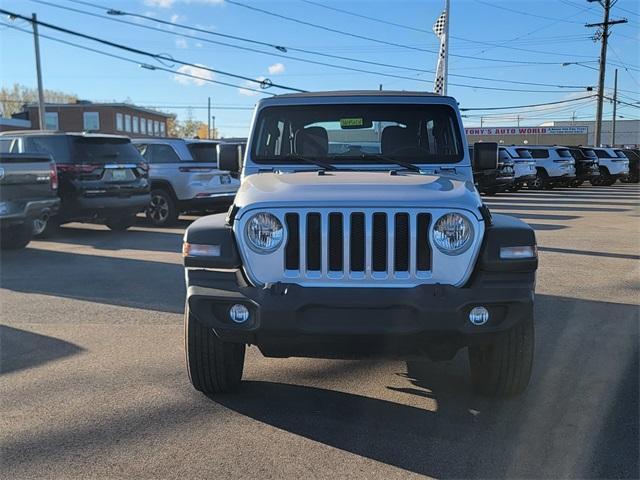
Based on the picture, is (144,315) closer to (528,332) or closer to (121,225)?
(528,332)

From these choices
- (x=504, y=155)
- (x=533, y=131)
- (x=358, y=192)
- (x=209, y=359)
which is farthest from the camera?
(x=533, y=131)

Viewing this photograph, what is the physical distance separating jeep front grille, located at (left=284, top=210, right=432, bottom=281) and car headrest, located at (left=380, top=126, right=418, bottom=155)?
1560 millimetres

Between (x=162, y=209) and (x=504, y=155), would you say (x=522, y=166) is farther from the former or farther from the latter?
(x=162, y=209)

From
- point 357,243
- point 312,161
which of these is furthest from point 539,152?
point 357,243

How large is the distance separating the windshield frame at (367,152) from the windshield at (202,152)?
8.09m

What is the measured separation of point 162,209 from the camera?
12.9 meters

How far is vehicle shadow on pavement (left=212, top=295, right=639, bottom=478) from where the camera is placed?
3.17 metres

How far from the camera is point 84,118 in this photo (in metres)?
58.0

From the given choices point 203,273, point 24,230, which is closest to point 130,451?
point 203,273

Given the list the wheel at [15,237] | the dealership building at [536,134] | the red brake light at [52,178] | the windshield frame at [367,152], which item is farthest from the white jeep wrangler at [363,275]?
the dealership building at [536,134]

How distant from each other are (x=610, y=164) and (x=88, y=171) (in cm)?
2776

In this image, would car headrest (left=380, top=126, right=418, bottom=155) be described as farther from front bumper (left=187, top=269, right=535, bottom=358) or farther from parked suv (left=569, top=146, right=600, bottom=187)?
parked suv (left=569, top=146, right=600, bottom=187)

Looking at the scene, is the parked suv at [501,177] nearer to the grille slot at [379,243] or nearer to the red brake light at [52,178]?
the red brake light at [52,178]

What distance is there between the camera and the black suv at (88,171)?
10.8 metres
